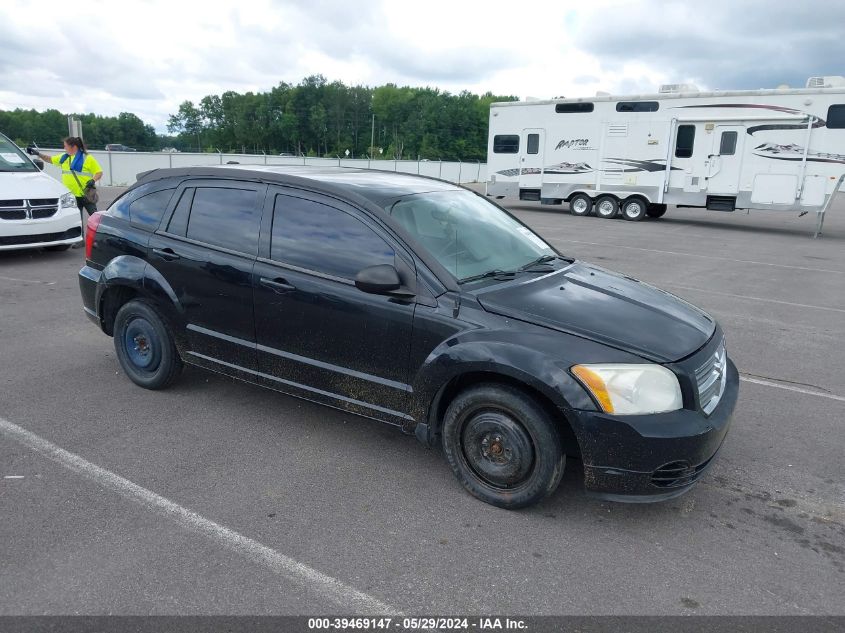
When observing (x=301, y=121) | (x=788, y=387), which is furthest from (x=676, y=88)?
(x=301, y=121)

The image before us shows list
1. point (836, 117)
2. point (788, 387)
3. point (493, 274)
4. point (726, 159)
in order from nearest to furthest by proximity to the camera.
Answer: point (493, 274) < point (788, 387) < point (836, 117) < point (726, 159)

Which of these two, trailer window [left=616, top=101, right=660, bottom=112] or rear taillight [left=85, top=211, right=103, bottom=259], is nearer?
rear taillight [left=85, top=211, right=103, bottom=259]

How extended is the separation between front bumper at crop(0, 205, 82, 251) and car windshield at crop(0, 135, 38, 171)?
3.72 ft

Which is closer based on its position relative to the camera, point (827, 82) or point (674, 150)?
point (827, 82)

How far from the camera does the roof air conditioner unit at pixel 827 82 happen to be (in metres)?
15.9

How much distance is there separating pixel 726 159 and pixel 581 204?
4.71 m

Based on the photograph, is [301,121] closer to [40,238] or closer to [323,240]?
[40,238]

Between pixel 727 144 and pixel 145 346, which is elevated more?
pixel 727 144

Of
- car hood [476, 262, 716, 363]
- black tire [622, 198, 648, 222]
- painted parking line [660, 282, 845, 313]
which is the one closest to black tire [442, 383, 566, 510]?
car hood [476, 262, 716, 363]

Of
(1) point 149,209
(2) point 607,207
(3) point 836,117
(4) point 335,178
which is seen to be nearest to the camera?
(4) point 335,178

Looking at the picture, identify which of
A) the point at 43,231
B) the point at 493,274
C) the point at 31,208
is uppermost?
the point at 493,274

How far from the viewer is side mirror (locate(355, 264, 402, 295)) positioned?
345 cm

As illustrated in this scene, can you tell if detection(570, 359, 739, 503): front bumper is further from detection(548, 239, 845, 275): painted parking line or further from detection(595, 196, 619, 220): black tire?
detection(595, 196, 619, 220): black tire

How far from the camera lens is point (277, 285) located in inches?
157
